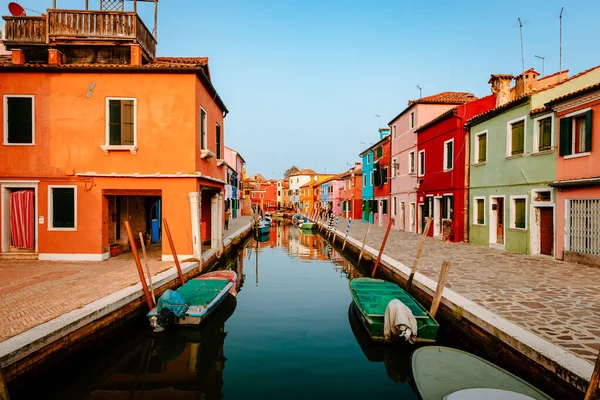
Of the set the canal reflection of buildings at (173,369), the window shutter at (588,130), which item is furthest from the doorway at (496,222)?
the canal reflection of buildings at (173,369)

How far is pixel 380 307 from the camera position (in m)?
8.04

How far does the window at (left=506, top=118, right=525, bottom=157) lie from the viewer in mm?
14273

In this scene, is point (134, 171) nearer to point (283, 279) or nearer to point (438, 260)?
point (283, 279)

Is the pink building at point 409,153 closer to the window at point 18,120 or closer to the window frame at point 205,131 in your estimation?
the window frame at point 205,131

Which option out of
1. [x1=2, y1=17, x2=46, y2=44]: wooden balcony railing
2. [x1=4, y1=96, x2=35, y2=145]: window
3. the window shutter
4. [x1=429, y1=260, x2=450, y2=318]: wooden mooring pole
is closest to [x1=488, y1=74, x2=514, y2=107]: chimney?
the window shutter

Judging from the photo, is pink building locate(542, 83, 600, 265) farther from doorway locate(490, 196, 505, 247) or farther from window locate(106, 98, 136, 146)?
window locate(106, 98, 136, 146)

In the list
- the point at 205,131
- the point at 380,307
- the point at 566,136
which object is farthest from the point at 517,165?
the point at 205,131

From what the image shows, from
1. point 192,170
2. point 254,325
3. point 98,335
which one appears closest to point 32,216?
point 192,170

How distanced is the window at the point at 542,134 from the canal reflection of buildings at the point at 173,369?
1248cm

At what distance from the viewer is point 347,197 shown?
1807 inches

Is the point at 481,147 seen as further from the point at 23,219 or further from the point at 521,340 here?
the point at 23,219

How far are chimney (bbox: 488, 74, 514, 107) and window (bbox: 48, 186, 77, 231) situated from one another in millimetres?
18283

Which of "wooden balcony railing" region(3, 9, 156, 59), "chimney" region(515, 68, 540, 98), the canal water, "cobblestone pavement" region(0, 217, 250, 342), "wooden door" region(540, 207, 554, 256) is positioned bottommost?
the canal water

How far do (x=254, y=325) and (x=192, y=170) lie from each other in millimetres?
6047
